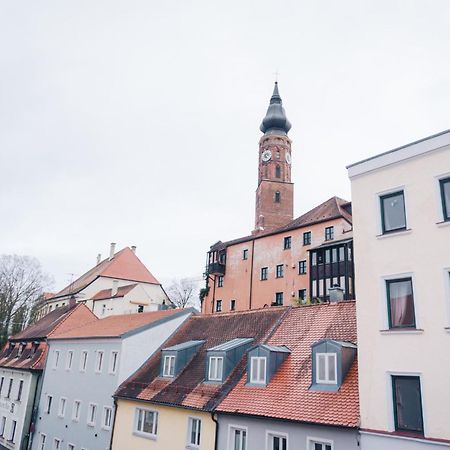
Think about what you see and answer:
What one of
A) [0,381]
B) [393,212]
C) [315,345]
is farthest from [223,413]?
[0,381]

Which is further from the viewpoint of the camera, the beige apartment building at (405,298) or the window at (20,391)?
the window at (20,391)

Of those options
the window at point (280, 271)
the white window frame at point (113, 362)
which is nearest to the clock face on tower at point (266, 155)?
the window at point (280, 271)

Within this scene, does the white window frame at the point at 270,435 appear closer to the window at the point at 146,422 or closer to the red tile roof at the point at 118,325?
the window at the point at 146,422

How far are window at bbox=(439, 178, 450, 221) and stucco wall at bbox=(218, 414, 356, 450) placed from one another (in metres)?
6.29

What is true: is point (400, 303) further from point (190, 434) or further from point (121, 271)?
point (121, 271)

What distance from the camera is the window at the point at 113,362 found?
75.3 feet

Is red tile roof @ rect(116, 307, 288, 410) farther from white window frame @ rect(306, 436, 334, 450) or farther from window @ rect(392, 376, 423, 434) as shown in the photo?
window @ rect(392, 376, 423, 434)

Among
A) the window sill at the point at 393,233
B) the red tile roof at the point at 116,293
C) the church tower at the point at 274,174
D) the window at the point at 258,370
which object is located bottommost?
the window at the point at 258,370

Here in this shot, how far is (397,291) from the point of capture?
1254 cm

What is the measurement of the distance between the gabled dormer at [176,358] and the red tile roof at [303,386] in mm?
4172

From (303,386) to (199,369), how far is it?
6.01 meters

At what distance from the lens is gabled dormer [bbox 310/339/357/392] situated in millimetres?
14039

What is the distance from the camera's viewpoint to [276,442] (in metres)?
14.4

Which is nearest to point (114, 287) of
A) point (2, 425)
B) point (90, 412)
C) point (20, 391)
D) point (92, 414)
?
point (2, 425)
